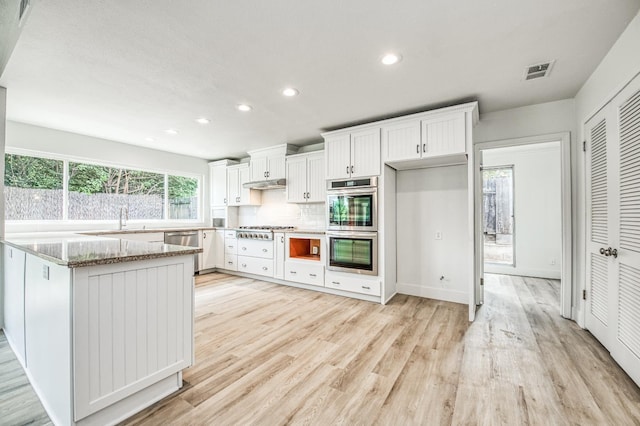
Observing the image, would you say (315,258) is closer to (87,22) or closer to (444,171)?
(444,171)

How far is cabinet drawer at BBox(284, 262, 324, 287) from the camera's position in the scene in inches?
165

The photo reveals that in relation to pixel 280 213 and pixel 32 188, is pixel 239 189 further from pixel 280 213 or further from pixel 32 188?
pixel 32 188

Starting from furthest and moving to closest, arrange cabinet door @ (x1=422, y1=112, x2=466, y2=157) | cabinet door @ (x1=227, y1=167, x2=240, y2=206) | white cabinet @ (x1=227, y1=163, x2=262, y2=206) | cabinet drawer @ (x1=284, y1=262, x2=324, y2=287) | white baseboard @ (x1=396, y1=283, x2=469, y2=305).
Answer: cabinet door @ (x1=227, y1=167, x2=240, y2=206) → white cabinet @ (x1=227, y1=163, x2=262, y2=206) → cabinet drawer @ (x1=284, y1=262, x2=324, y2=287) → white baseboard @ (x1=396, y1=283, x2=469, y2=305) → cabinet door @ (x1=422, y1=112, x2=466, y2=157)

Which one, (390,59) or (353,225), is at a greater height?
(390,59)

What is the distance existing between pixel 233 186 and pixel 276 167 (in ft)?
4.19

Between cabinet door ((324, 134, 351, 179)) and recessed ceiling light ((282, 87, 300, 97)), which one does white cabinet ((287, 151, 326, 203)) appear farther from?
recessed ceiling light ((282, 87, 300, 97))

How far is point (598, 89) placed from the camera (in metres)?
2.47

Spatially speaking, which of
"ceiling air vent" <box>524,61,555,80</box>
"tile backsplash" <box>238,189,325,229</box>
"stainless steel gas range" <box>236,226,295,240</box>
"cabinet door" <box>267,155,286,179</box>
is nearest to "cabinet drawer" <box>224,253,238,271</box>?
"stainless steel gas range" <box>236,226,295,240</box>

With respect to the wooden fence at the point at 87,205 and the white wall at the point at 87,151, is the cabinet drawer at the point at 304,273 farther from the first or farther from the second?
the white wall at the point at 87,151

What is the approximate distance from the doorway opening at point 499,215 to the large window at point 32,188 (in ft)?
24.5

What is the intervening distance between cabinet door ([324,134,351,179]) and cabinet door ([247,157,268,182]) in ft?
5.35

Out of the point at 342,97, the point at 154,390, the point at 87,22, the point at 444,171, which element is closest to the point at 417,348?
the point at 154,390

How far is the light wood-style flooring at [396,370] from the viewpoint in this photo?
163cm

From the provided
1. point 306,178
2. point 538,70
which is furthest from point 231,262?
point 538,70
